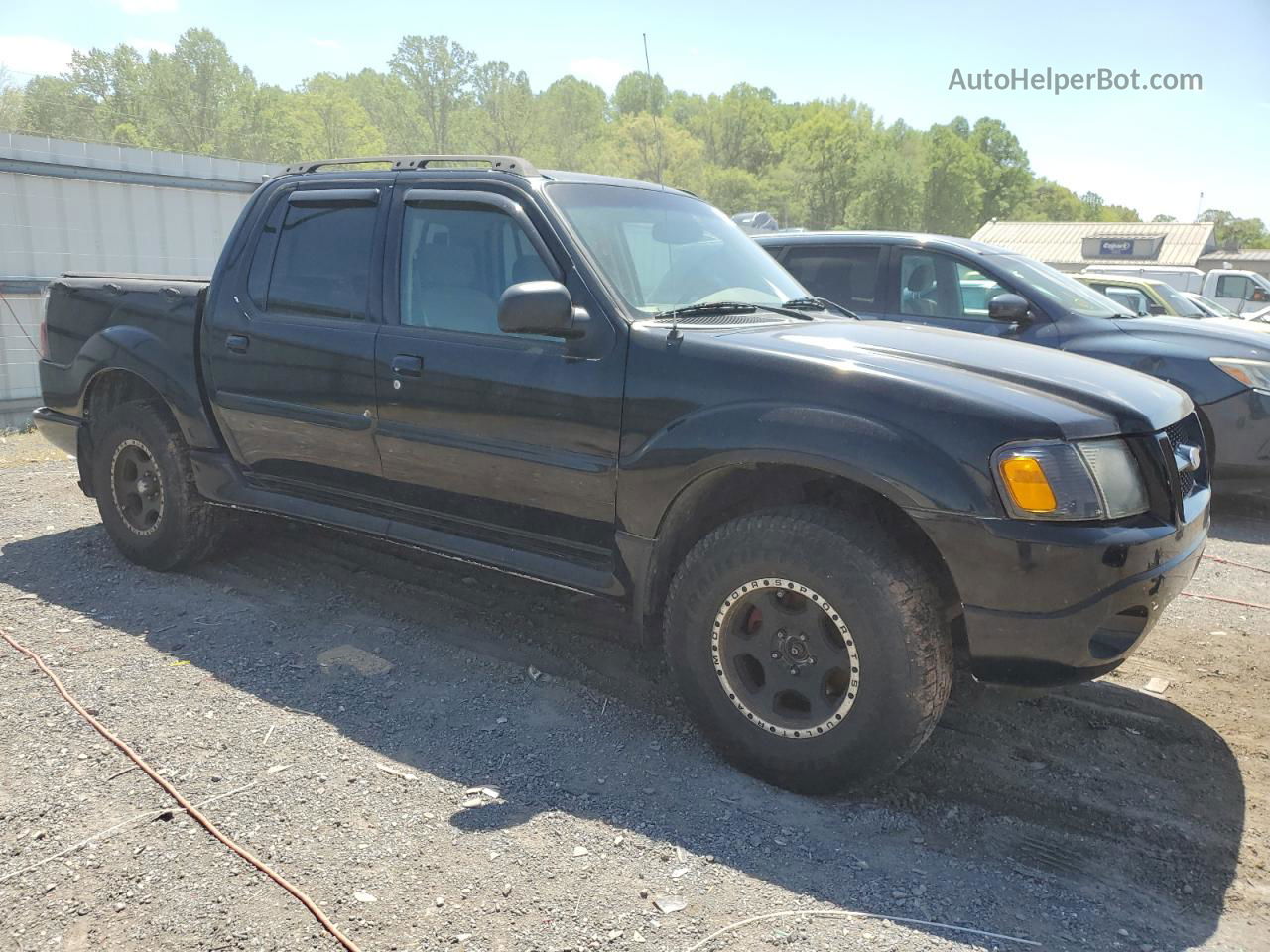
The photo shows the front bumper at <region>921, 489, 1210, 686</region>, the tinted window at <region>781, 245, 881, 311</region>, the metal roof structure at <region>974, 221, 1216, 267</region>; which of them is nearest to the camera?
the front bumper at <region>921, 489, 1210, 686</region>

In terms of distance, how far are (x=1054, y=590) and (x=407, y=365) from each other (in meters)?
2.48

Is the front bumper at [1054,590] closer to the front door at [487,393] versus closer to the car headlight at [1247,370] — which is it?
the front door at [487,393]

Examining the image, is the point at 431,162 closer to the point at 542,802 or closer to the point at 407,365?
the point at 407,365

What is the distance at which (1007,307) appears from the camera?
6328 millimetres

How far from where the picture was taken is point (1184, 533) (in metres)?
2.92

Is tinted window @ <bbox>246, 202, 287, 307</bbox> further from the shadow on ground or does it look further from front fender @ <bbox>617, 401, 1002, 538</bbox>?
front fender @ <bbox>617, 401, 1002, 538</bbox>

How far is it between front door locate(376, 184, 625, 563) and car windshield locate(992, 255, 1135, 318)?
4.41 metres

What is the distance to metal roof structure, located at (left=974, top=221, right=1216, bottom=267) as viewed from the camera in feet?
201

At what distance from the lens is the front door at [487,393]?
11.2ft

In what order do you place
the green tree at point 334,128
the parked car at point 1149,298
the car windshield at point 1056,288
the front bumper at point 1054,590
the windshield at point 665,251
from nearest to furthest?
the front bumper at point 1054,590, the windshield at point 665,251, the car windshield at point 1056,288, the parked car at point 1149,298, the green tree at point 334,128

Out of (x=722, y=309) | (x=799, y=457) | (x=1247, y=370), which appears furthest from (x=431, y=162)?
(x=1247, y=370)

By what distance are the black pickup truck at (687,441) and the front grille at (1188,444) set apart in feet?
0.06

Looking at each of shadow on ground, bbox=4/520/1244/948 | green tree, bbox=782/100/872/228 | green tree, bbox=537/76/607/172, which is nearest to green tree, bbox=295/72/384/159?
green tree, bbox=537/76/607/172

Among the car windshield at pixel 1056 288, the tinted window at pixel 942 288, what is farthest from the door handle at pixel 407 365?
the car windshield at pixel 1056 288
